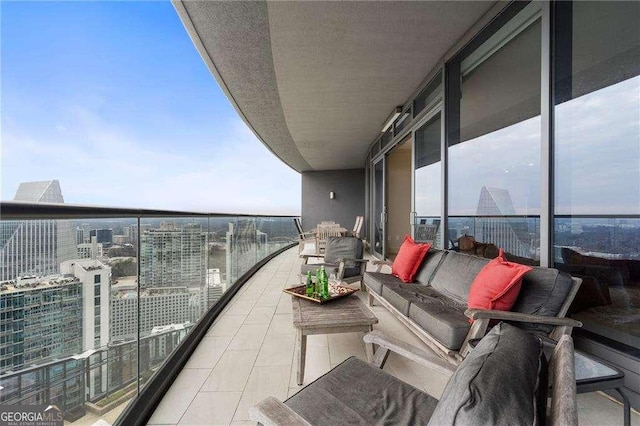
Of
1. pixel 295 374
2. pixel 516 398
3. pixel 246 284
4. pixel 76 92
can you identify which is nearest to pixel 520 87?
pixel 516 398

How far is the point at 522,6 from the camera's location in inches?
89.9

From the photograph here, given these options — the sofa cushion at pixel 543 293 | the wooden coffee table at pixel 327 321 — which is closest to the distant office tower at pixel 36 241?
the wooden coffee table at pixel 327 321

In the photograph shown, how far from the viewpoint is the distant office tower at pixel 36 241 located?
830 millimetres

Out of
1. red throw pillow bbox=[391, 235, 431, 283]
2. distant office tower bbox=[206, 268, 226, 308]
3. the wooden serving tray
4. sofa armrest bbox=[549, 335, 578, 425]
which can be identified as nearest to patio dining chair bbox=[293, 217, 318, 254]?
distant office tower bbox=[206, 268, 226, 308]

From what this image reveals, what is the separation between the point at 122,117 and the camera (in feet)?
42.9

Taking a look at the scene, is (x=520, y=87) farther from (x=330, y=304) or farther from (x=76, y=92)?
(x=76, y=92)

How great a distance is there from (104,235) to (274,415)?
110 centimetres

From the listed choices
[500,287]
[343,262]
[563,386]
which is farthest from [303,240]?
[563,386]

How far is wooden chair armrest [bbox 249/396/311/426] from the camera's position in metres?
0.83

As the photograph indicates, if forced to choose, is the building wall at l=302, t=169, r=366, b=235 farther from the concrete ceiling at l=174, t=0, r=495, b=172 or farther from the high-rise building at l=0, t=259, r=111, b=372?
the high-rise building at l=0, t=259, r=111, b=372

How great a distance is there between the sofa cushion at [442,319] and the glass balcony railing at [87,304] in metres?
1.86

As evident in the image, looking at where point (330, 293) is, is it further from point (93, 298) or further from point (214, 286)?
point (93, 298)

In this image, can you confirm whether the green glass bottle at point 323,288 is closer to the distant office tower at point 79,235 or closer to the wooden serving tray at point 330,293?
the wooden serving tray at point 330,293

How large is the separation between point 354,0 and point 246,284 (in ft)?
13.0
